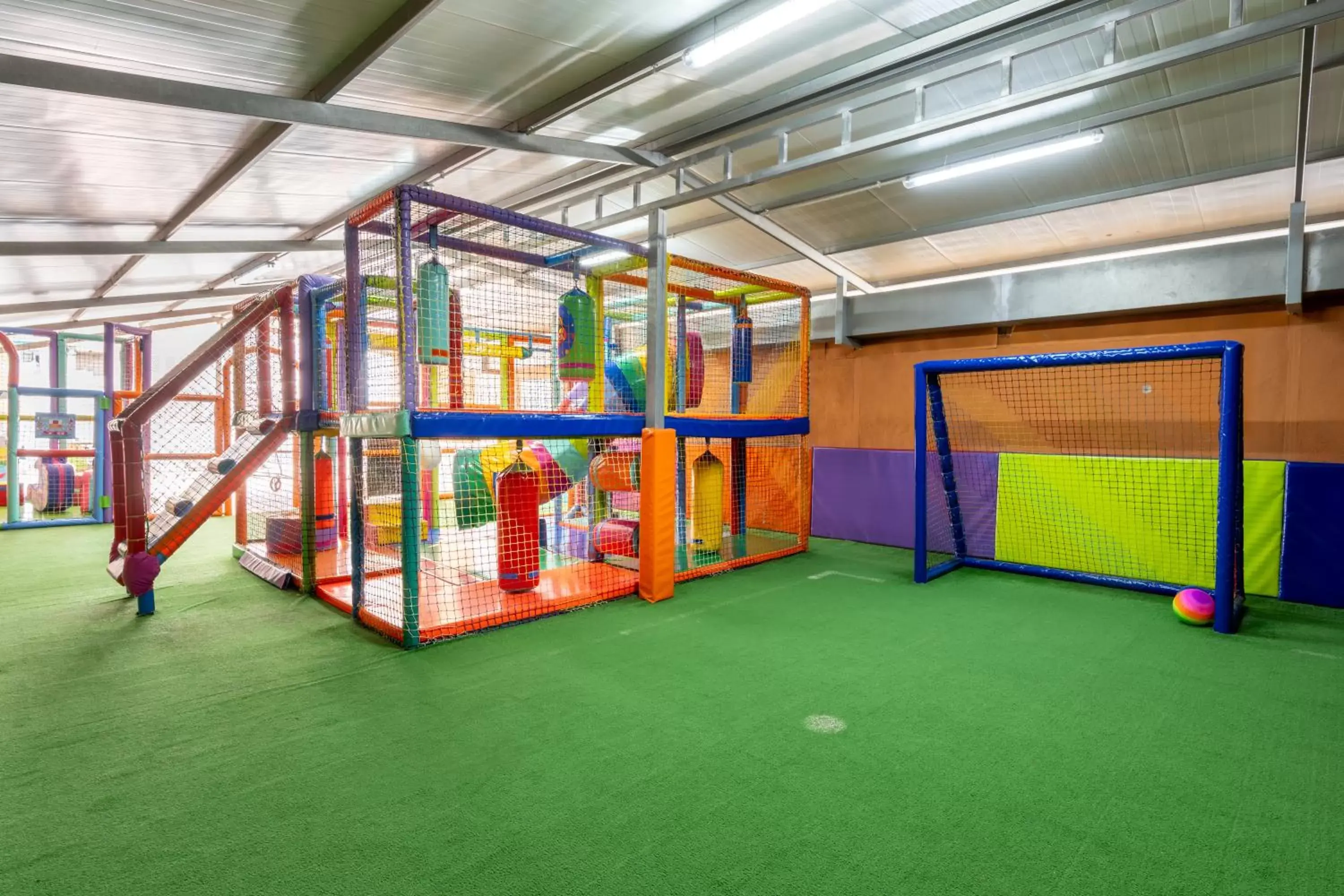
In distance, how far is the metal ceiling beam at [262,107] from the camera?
12.0 feet

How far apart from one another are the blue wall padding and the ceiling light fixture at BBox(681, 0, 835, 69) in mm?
5213

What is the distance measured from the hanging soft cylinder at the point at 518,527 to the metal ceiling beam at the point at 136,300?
602 cm

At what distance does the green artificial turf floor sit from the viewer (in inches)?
80.3

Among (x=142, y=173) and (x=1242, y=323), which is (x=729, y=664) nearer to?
(x=1242, y=323)

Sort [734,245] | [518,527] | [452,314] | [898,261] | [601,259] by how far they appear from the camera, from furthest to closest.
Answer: [734,245] < [898,261] < [601,259] < [518,527] < [452,314]

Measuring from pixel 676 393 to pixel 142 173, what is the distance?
501cm

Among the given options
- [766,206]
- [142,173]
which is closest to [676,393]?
[766,206]

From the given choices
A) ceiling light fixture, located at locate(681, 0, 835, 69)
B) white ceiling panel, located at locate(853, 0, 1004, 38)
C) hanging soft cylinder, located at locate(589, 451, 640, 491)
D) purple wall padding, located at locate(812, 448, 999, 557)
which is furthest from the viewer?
purple wall padding, located at locate(812, 448, 999, 557)

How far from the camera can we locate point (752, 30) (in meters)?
3.99

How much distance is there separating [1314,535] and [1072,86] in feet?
13.5

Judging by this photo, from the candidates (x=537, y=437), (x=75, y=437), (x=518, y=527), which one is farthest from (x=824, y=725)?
(x=75, y=437)

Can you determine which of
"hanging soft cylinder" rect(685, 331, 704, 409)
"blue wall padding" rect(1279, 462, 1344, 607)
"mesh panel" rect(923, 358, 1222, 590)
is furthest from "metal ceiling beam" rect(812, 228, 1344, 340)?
"hanging soft cylinder" rect(685, 331, 704, 409)

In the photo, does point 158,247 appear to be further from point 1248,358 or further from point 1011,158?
point 1248,358

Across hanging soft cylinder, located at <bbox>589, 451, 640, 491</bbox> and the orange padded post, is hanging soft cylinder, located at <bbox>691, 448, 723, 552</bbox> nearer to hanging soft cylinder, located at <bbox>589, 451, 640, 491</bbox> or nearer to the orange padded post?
hanging soft cylinder, located at <bbox>589, 451, 640, 491</bbox>
